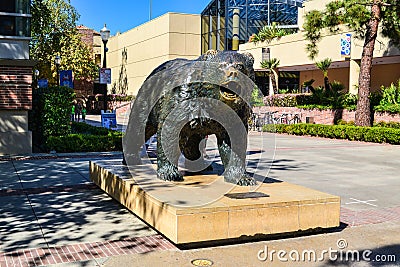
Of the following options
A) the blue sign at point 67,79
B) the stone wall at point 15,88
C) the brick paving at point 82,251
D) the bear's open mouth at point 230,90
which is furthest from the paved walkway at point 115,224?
the blue sign at point 67,79

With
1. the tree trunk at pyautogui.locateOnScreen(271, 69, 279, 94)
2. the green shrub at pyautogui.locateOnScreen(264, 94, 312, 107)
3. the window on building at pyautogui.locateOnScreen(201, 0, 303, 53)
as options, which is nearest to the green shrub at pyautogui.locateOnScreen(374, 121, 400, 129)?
the green shrub at pyautogui.locateOnScreen(264, 94, 312, 107)

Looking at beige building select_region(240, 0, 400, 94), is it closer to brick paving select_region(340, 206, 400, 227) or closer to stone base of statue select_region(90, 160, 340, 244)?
brick paving select_region(340, 206, 400, 227)

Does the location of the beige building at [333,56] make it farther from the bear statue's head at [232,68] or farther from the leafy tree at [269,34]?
the bear statue's head at [232,68]

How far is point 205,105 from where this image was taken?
597 centimetres

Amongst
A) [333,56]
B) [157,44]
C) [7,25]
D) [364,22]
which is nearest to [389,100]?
[364,22]

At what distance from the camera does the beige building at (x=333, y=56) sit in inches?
1025

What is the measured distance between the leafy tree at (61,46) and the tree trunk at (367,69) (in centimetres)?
2406

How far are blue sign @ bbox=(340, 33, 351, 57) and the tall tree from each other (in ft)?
15.0

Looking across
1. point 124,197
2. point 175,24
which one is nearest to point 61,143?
point 124,197

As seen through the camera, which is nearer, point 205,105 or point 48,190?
point 205,105

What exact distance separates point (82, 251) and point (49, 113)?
10061 millimetres

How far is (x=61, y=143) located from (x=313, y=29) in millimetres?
12477

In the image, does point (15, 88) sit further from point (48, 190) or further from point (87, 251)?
point (87, 251)

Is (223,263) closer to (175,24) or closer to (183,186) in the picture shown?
(183,186)
